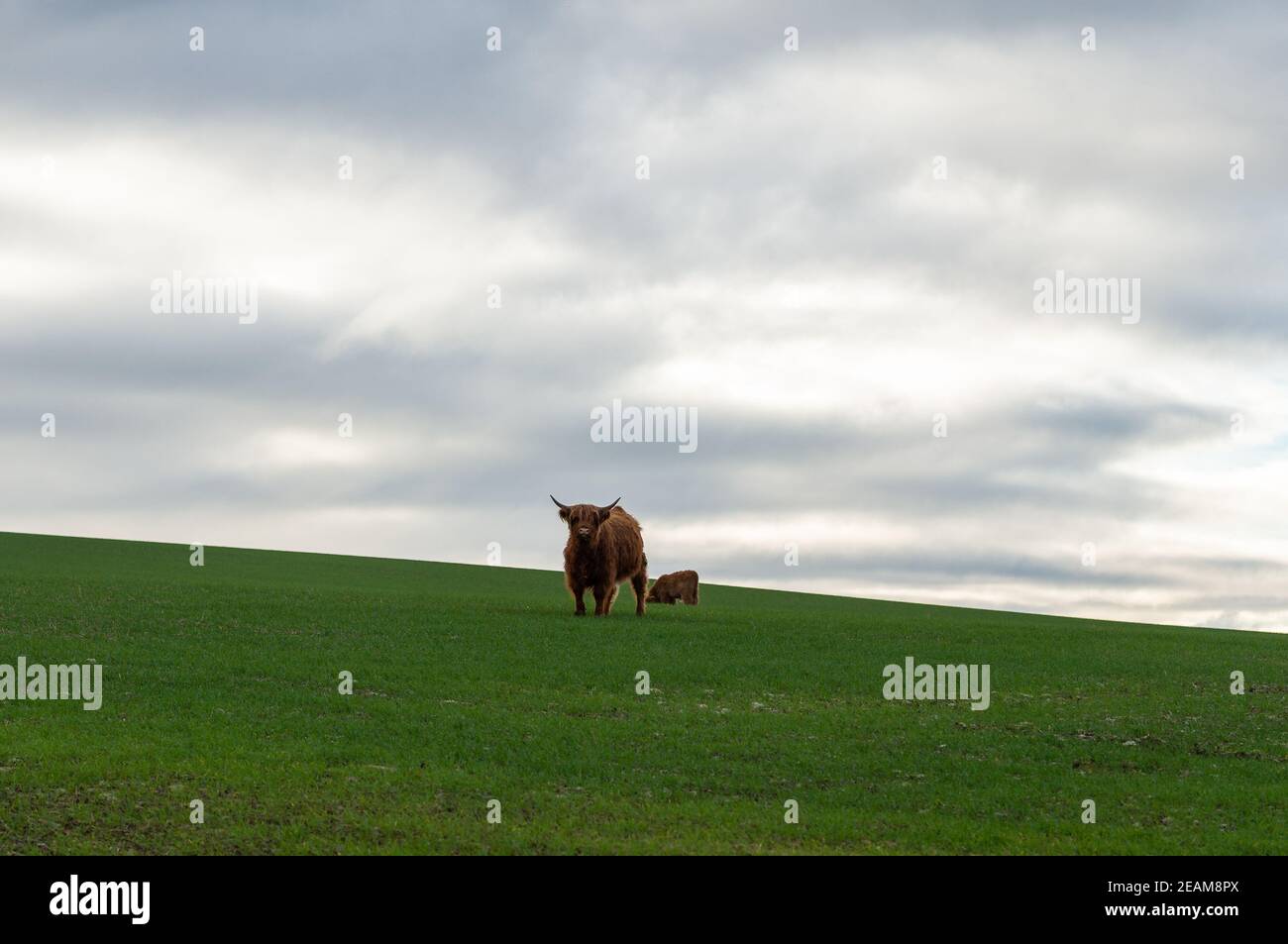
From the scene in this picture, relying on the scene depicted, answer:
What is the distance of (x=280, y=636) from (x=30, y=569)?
1127 inches

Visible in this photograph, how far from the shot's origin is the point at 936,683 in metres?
26.9

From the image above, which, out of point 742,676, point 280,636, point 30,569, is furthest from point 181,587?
point 742,676

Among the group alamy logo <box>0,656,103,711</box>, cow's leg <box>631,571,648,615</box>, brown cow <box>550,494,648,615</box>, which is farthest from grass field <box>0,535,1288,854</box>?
cow's leg <box>631,571,648,615</box>

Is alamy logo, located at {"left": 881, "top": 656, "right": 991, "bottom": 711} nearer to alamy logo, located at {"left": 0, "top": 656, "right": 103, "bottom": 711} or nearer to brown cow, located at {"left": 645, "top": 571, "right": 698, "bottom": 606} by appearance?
alamy logo, located at {"left": 0, "top": 656, "right": 103, "bottom": 711}

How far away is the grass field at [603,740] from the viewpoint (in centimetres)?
1556

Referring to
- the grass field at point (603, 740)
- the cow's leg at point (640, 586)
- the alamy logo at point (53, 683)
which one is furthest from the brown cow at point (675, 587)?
the alamy logo at point (53, 683)

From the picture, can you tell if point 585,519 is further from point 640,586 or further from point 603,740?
point 603,740

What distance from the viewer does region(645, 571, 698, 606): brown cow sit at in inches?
1827

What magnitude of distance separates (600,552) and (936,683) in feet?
34.6

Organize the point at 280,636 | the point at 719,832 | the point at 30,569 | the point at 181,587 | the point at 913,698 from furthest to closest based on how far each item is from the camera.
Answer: the point at 30,569 < the point at 181,587 < the point at 280,636 < the point at 913,698 < the point at 719,832
